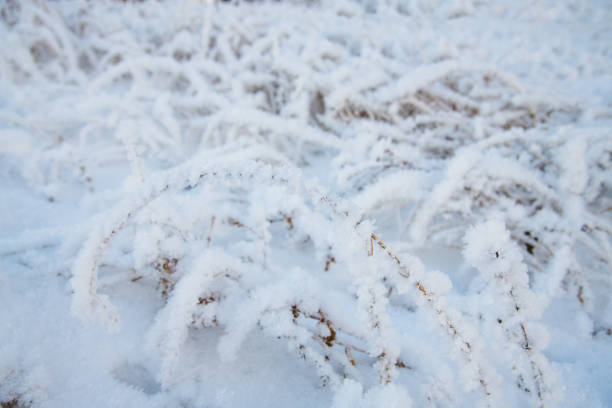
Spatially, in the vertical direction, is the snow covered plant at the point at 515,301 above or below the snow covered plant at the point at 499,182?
above

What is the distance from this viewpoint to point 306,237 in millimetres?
740

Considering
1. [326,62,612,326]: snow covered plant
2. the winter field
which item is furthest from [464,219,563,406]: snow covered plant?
→ [326,62,612,326]: snow covered plant

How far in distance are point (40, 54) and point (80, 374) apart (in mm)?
2027

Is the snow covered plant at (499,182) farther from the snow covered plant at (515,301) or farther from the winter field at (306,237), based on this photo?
the snow covered plant at (515,301)

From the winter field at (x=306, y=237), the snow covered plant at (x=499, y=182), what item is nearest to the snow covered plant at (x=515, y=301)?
the winter field at (x=306, y=237)

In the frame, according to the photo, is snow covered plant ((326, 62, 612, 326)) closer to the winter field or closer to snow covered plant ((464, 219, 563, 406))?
the winter field

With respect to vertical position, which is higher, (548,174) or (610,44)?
(610,44)

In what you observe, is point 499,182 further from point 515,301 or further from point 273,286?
point 273,286

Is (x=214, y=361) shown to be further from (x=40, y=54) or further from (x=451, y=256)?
(x=40, y=54)

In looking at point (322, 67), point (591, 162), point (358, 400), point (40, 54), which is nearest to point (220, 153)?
point (358, 400)

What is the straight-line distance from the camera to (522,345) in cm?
38

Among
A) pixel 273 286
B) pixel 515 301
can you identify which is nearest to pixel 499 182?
pixel 515 301

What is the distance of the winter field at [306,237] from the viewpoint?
0.37m

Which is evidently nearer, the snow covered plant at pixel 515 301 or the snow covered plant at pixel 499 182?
the snow covered plant at pixel 515 301
